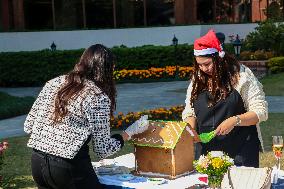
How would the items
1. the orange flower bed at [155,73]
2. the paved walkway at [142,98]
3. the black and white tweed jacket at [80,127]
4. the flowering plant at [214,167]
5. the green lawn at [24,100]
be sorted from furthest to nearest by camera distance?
the orange flower bed at [155,73], the green lawn at [24,100], the paved walkway at [142,98], the black and white tweed jacket at [80,127], the flowering plant at [214,167]

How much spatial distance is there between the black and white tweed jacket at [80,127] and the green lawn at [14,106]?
32.4 ft

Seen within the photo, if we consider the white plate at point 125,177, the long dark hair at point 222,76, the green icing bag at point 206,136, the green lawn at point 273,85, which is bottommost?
the green lawn at point 273,85

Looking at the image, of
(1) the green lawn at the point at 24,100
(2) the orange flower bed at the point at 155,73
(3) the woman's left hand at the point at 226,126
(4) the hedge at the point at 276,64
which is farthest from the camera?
(2) the orange flower bed at the point at 155,73

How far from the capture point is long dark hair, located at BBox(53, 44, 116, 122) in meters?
3.69

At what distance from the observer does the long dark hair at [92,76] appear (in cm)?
369

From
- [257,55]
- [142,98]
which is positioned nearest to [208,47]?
[142,98]

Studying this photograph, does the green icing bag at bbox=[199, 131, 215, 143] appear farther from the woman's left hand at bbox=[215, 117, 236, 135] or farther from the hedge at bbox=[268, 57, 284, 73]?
the hedge at bbox=[268, 57, 284, 73]

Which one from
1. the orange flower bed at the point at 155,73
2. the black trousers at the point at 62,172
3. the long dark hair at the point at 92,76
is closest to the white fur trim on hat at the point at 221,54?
the long dark hair at the point at 92,76

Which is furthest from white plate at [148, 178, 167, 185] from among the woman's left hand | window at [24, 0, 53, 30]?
window at [24, 0, 53, 30]

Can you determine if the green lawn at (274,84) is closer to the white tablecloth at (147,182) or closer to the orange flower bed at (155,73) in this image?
the orange flower bed at (155,73)

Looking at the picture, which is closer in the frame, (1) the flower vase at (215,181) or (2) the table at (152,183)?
(1) the flower vase at (215,181)

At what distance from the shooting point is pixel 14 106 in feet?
45.9

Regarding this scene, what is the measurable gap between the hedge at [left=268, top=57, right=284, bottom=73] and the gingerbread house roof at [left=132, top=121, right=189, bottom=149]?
16388mm

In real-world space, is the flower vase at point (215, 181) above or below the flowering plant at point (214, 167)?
below
